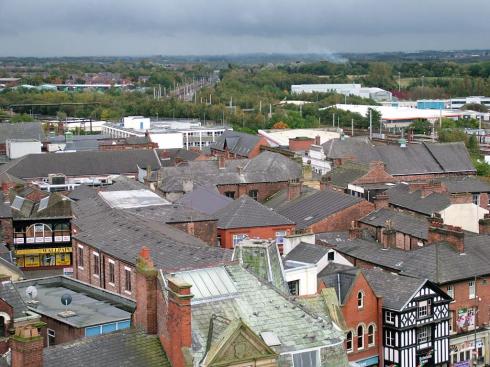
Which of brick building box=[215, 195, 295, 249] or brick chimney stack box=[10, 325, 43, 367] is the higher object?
brick chimney stack box=[10, 325, 43, 367]

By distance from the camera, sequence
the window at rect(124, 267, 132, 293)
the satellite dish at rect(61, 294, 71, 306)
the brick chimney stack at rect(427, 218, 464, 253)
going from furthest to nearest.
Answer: the brick chimney stack at rect(427, 218, 464, 253)
the window at rect(124, 267, 132, 293)
the satellite dish at rect(61, 294, 71, 306)

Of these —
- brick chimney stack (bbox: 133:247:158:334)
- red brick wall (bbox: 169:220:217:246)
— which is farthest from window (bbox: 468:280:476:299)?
brick chimney stack (bbox: 133:247:158:334)

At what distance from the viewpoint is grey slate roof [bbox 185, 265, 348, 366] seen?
23.1 meters

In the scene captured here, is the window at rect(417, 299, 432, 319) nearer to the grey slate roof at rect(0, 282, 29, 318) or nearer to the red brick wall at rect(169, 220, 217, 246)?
the red brick wall at rect(169, 220, 217, 246)

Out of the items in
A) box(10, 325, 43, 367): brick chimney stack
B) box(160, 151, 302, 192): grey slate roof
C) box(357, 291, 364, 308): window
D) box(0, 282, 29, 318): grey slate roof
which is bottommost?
box(357, 291, 364, 308): window

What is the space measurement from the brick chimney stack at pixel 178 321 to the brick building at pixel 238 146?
79.0 meters

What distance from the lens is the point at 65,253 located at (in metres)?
63.4

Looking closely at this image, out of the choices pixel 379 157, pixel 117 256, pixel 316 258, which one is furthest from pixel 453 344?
pixel 379 157

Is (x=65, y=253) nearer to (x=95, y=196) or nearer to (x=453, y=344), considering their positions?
(x=95, y=196)

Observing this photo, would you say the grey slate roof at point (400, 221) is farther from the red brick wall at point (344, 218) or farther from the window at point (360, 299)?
the window at point (360, 299)

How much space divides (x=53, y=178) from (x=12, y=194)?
15432 millimetres

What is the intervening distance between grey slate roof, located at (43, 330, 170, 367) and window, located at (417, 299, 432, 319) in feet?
75.8

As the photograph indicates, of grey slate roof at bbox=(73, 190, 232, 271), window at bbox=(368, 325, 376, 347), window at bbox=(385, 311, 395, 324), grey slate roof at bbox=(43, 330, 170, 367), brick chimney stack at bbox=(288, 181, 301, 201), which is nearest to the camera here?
grey slate roof at bbox=(43, 330, 170, 367)

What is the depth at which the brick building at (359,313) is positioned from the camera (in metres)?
42.3
